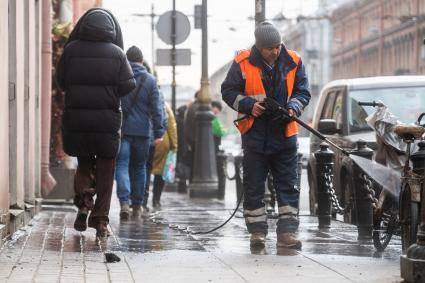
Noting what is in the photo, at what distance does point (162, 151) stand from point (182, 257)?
32.0 ft

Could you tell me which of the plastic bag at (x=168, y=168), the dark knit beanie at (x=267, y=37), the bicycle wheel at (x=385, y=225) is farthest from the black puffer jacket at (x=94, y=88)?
the plastic bag at (x=168, y=168)

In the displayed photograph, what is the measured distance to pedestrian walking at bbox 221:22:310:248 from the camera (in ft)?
33.5

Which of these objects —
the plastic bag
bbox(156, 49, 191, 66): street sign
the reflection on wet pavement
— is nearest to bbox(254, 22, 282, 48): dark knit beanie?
the reflection on wet pavement

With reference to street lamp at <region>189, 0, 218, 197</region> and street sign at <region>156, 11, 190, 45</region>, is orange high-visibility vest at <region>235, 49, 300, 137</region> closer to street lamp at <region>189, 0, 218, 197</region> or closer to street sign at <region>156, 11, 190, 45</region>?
street lamp at <region>189, 0, 218, 197</region>

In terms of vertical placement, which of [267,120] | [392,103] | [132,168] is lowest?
[132,168]

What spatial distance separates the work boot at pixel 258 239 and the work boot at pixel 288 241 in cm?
14

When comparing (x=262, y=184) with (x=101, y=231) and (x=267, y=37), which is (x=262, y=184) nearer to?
(x=267, y=37)

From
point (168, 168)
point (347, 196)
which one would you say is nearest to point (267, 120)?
point (347, 196)

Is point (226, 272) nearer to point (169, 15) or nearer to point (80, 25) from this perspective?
point (80, 25)

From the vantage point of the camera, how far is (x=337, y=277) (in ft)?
25.8

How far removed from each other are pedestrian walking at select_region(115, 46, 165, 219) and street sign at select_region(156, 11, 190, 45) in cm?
1086

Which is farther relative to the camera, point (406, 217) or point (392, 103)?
point (392, 103)

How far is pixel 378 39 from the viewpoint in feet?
326

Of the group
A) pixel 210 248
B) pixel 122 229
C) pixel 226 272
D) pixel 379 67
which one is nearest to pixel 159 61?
pixel 122 229
